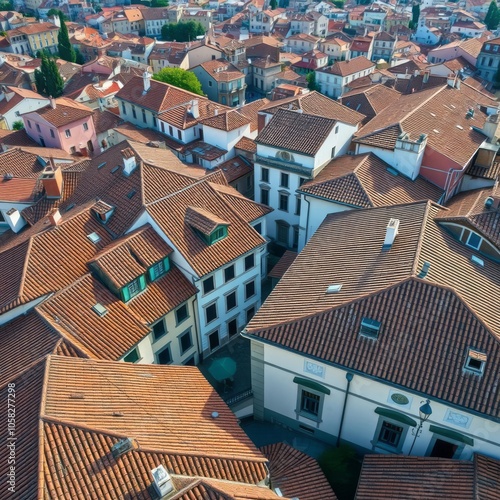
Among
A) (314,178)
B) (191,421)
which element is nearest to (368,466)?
(191,421)

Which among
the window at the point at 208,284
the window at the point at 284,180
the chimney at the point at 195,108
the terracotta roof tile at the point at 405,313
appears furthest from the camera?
the chimney at the point at 195,108

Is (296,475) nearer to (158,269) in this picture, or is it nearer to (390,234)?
(390,234)

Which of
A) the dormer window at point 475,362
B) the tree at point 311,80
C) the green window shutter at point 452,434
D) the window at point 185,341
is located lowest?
the tree at point 311,80

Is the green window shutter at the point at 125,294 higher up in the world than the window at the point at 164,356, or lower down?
higher up

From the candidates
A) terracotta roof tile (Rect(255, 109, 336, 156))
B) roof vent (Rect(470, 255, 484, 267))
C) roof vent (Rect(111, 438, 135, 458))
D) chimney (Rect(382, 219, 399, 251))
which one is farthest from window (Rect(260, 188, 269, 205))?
roof vent (Rect(111, 438, 135, 458))

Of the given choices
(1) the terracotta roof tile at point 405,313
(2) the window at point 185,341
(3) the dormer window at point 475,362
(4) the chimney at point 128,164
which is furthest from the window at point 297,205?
(3) the dormer window at point 475,362

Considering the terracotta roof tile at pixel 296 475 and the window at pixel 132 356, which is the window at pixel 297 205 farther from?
the terracotta roof tile at pixel 296 475

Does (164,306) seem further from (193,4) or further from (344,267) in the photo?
(193,4)
